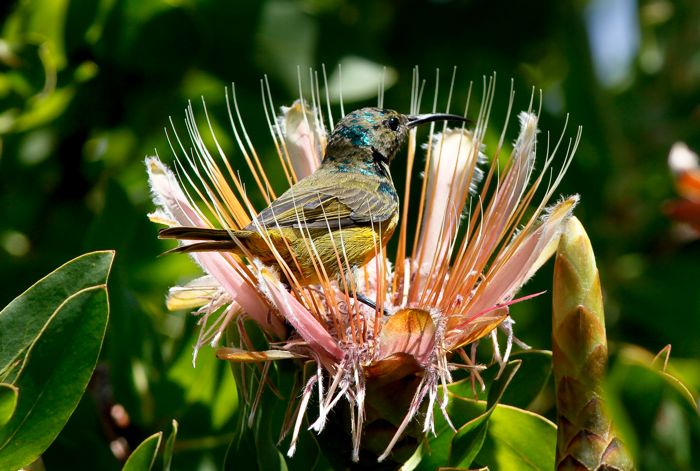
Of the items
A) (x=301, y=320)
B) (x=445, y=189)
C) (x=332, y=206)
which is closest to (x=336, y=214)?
(x=332, y=206)

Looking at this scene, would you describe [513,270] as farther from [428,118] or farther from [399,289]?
[428,118]

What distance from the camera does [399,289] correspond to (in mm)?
2203

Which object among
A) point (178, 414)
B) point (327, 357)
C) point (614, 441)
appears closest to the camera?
point (614, 441)

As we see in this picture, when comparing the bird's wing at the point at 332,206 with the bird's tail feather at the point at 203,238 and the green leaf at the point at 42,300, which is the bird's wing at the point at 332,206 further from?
the green leaf at the point at 42,300

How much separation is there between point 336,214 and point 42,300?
0.93 meters

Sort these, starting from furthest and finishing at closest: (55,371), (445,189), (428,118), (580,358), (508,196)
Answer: (428,118)
(445,189)
(508,196)
(55,371)
(580,358)

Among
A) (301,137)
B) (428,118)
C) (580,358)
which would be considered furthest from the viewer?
(428,118)

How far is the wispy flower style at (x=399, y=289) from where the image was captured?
169cm

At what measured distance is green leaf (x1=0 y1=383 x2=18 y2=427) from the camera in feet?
4.71

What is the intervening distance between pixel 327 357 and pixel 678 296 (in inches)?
84.9

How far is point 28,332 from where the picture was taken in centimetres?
162

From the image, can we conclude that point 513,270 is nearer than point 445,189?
Yes

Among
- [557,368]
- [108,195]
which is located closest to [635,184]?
[108,195]

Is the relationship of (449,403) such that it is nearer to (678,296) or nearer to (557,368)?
(557,368)
